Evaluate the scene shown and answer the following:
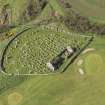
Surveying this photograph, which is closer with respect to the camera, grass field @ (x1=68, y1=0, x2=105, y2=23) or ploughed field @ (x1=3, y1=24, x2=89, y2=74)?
ploughed field @ (x1=3, y1=24, x2=89, y2=74)

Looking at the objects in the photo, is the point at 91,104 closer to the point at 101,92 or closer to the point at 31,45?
the point at 101,92

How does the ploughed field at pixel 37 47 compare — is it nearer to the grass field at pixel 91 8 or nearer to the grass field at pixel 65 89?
the grass field at pixel 65 89

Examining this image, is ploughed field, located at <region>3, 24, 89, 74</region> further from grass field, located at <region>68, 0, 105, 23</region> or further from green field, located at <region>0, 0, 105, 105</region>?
grass field, located at <region>68, 0, 105, 23</region>

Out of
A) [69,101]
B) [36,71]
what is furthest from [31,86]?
[69,101]

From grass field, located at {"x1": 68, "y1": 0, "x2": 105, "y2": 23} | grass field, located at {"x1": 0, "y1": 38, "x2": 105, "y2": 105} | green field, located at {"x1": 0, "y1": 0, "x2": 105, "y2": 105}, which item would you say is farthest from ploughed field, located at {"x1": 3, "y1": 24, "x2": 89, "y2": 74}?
grass field, located at {"x1": 68, "y1": 0, "x2": 105, "y2": 23}

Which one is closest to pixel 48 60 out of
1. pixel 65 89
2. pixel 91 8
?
pixel 65 89

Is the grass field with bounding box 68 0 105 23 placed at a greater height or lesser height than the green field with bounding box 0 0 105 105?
greater

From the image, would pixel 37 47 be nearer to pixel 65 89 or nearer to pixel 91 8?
pixel 65 89

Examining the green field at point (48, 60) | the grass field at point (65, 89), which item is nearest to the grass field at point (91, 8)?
the green field at point (48, 60)
